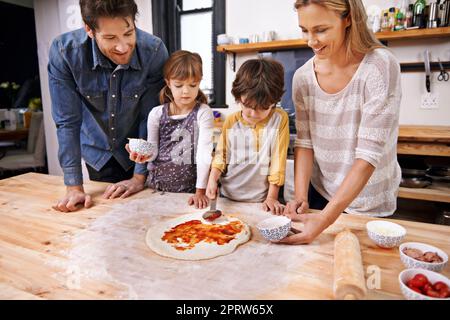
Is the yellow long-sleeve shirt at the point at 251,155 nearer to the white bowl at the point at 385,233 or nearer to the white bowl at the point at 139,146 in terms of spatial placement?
the white bowl at the point at 139,146

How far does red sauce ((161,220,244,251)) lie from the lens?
999 millimetres

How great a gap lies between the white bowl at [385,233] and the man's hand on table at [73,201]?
3.36ft

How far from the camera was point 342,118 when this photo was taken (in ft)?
3.97

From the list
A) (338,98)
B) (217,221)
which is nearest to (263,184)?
(217,221)

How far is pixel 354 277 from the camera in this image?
704mm

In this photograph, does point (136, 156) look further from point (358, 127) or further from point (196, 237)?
point (358, 127)

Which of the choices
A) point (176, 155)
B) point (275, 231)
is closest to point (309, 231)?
point (275, 231)

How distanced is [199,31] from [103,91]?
7.80 ft

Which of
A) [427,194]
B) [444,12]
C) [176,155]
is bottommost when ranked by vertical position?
[427,194]

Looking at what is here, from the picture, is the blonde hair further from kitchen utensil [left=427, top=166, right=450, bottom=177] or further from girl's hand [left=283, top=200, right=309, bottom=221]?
kitchen utensil [left=427, top=166, right=450, bottom=177]

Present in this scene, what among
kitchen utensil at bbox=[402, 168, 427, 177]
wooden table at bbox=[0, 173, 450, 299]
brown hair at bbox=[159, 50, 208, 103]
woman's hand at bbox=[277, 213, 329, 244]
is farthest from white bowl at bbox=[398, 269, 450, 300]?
kitchen utensil at bbox=[402, 168, 427, 177]

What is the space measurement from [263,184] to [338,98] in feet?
1.60

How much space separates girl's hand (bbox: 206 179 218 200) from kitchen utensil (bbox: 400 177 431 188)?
170 cm
